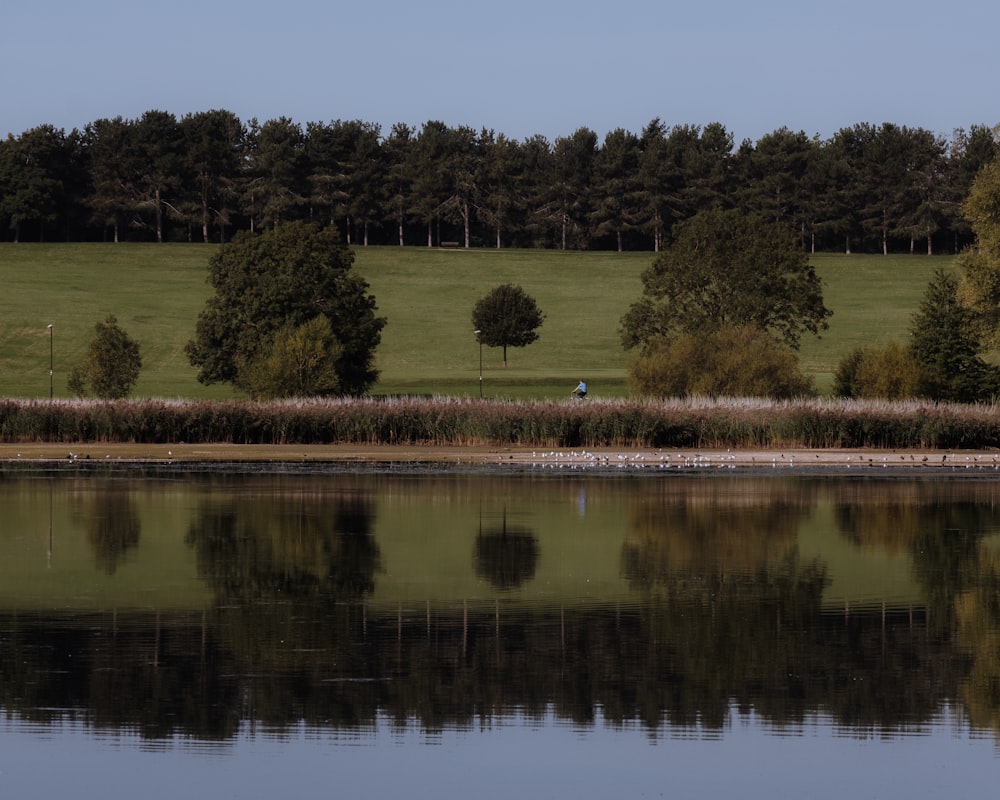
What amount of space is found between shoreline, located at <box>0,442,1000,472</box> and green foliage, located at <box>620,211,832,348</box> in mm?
25970

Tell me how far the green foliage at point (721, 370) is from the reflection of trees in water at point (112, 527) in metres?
32.6

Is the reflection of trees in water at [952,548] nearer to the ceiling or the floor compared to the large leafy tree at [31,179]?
nearer to the floor

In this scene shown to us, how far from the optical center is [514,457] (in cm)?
4766

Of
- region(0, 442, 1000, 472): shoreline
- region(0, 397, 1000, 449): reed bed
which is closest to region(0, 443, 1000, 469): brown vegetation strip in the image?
region(0, 442, 1000, 472): shoreline

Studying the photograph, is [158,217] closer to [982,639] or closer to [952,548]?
[952,548]

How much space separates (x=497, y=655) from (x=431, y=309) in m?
106

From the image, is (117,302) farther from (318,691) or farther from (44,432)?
(318,691)

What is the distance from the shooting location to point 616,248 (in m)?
177

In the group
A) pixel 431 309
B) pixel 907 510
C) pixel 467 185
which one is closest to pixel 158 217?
pixel 467 185

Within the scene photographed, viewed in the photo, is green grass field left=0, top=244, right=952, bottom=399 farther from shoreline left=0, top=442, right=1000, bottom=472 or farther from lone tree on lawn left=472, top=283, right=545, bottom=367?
shoreline left=0, top=442, right=1000, bottom=472

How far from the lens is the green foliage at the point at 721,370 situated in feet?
212

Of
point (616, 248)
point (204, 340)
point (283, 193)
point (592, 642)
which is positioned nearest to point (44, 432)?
point (204, 340)

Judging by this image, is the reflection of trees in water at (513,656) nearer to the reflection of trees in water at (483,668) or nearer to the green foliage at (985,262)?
the reflection of trees in water at (483,668)

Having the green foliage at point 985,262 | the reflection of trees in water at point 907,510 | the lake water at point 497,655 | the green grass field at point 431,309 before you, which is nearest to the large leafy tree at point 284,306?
the green grass field at point 431,309
